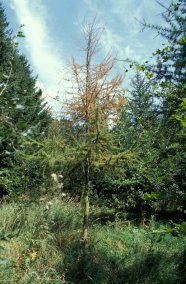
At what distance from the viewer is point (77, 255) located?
611 cm

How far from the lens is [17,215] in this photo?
7.34m

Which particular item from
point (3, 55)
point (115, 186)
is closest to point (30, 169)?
point (115, 186)

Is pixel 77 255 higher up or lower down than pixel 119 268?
higher up

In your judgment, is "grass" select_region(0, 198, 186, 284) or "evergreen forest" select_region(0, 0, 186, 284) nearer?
"evergreen forest" select_region(0, 0, 186, 284)

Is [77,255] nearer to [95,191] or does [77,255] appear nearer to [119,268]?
[119,268]

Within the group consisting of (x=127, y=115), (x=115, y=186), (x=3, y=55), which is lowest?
(x=115, y=186)

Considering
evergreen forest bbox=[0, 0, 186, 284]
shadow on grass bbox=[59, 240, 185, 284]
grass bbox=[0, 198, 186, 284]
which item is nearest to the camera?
evergreen forest bbox=[0, 0, 186, 284]

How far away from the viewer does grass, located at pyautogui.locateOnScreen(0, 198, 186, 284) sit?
212 inches

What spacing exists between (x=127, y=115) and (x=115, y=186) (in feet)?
8.31

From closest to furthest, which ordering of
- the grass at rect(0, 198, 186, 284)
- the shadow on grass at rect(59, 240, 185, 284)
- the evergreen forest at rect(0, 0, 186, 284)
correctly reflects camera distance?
the evergreen forest at rect(0, 0, 186, 284), the grass at rect(0, 198, 186, 284), the shadow on grass at rect(59, 240, 185, 284)

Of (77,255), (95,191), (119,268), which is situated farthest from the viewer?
Result: (95,191)

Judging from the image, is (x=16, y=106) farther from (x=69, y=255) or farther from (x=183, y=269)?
(x=183, y=269)

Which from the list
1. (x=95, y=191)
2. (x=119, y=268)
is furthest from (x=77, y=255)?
(x=95, y=191)

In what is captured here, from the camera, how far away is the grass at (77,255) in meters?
5.38
